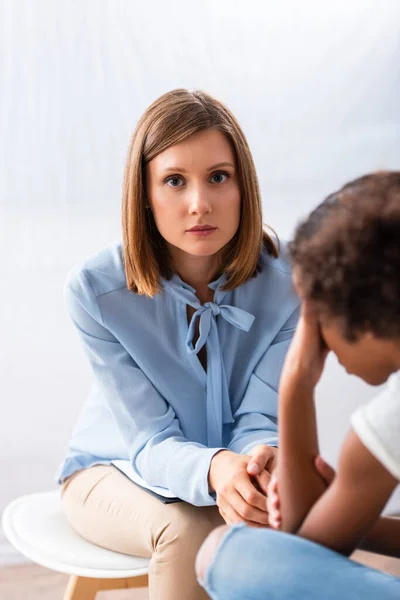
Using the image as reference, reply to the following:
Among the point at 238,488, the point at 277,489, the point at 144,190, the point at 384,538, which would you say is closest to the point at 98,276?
the point at 144,190

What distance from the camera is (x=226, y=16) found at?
86.9 inches

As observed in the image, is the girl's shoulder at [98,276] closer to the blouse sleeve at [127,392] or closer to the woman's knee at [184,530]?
the blouse sleeve at [127,392]

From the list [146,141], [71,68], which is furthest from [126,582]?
[71,68]

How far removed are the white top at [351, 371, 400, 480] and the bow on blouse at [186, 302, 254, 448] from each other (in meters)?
0.62

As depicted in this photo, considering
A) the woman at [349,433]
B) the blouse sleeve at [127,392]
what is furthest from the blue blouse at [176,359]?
the woman at [349,433]

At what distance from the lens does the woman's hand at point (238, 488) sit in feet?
4.17

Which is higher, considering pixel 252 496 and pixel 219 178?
pixel 219 178

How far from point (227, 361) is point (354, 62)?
111 centimetres

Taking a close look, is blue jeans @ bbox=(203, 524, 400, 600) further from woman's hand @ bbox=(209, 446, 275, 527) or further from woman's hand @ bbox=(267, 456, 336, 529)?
woman's hand @ bbox=(209, 446, 275, 527)

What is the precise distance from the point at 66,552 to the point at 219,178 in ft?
2.16

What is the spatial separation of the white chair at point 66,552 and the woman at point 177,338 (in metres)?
0.03

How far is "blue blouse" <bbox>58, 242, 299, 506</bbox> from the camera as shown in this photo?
152cm

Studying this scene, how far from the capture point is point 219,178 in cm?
149

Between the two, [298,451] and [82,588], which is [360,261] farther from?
[82,588]
